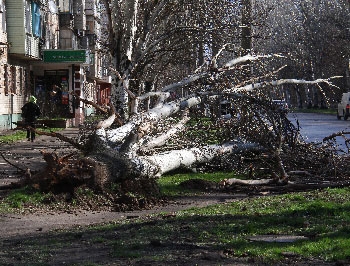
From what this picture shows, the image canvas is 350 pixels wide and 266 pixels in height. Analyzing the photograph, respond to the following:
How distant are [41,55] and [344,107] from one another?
872 inches

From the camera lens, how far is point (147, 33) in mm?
20938

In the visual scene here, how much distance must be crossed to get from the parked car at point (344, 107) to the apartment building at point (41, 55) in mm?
17369

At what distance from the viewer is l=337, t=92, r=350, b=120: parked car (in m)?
47.7

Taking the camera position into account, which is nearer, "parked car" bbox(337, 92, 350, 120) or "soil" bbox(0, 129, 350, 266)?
"soil" bbox(0, 129, 350, 266)

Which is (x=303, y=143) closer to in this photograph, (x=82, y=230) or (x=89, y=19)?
(x=82, y=230)

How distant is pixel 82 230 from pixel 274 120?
6955 millimetres

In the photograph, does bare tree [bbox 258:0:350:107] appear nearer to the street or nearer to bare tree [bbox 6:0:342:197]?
the street

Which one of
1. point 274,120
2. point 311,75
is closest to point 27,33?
point 274,120

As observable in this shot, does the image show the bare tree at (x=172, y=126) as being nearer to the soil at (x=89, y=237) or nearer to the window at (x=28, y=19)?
the soil at (x=89, y=237)

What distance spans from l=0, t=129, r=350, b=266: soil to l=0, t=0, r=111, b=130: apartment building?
14.8m

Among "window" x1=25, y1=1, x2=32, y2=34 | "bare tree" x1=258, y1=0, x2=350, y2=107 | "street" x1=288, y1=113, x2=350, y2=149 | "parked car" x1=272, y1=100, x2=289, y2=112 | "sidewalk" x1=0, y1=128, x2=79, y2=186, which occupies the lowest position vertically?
"sidewalk" x1=0, y1=128, x2=79, y2=186

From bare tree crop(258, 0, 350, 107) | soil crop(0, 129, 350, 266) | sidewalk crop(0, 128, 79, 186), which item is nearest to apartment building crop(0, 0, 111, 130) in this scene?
sidewalk crop(0, 128, 79, 186)

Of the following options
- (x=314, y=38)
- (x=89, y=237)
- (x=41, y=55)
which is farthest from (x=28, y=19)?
(x=314, y=38)

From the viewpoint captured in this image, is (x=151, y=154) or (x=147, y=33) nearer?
(x=151, y=154)
